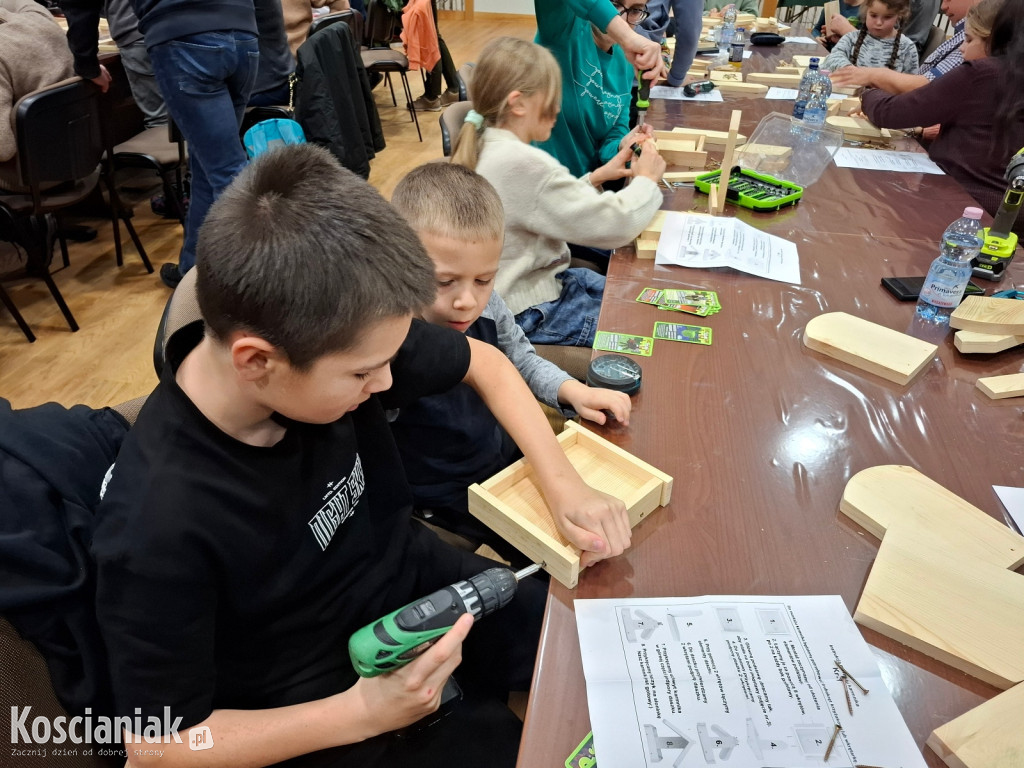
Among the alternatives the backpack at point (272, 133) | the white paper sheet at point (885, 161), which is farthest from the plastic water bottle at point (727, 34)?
the backpack at point (272, 133)

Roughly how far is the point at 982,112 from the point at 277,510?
2503 mm

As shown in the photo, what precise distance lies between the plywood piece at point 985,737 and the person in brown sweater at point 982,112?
6.59ft

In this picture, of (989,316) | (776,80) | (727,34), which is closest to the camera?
(989,316)

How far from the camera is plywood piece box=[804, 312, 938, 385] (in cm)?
118

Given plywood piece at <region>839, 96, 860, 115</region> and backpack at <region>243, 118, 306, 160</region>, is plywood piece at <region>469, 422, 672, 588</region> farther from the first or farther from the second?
plywood piece at <region>839, 96, 860, 115</region>

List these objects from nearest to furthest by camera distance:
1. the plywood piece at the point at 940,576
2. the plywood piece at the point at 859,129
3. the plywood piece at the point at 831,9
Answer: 1. the plywood piece at the point at 940,576
2. the plywood piece at the point at 859,129
3. the plywood piece at the point at 831,9

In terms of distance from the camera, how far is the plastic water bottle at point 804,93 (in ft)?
8.69

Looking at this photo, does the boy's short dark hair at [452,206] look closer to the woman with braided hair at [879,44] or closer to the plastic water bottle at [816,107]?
the plastic water bottle at [816,107]

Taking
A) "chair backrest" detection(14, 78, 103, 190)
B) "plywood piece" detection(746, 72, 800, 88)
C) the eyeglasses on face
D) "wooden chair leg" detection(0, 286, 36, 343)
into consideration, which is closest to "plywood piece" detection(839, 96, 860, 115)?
"plywood piece" detection(746, 72, 800, 88)

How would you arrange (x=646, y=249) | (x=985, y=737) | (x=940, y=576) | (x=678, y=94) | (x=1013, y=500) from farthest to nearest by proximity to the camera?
(x=678, y=94) → (x=646, y=249) → (x=1013, y=500) → (x=940, y=576) → (x=985, y=737)

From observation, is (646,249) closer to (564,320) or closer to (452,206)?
(564,320)

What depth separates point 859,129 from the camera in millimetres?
2572

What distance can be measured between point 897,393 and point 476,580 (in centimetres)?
82

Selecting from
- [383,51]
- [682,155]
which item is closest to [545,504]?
[682,155]
